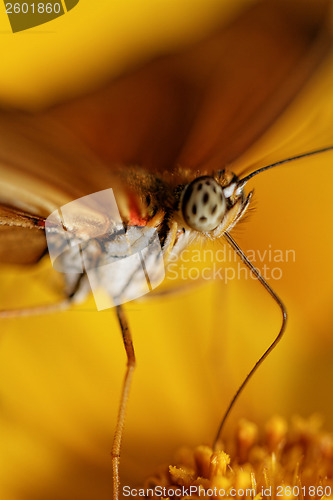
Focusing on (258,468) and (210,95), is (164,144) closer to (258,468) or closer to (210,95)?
(210,95)

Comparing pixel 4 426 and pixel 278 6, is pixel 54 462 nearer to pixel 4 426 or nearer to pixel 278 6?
pixel 4 426

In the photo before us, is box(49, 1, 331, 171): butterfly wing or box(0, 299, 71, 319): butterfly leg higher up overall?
box(49, 1, 331, 171): butterfly wing

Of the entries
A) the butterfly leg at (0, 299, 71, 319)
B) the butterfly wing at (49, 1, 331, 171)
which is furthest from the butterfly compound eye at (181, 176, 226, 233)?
the butterfly leg at (0, 299, 71, 319)

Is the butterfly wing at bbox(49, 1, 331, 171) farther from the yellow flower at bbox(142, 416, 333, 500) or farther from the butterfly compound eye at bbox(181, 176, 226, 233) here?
the yellow flower at bbox(142, 416, 333, 500)

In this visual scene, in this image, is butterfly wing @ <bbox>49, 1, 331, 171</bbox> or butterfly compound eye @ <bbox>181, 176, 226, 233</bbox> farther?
butterfly wing @ <bbox>49, 1, 331, 171</bbox>

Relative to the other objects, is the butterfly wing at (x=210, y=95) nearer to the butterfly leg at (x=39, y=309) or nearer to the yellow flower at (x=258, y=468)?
the butterfly leg at (x=39, y=309)

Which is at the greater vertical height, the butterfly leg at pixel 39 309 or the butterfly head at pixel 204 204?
the butterfly head at pixel 204 204

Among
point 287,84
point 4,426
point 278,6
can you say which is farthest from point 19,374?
point 278,6

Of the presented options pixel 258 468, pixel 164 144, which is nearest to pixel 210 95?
pixel 164 144

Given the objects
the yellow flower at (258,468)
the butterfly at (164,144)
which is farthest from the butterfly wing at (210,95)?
the yellow flower at (258,468)
